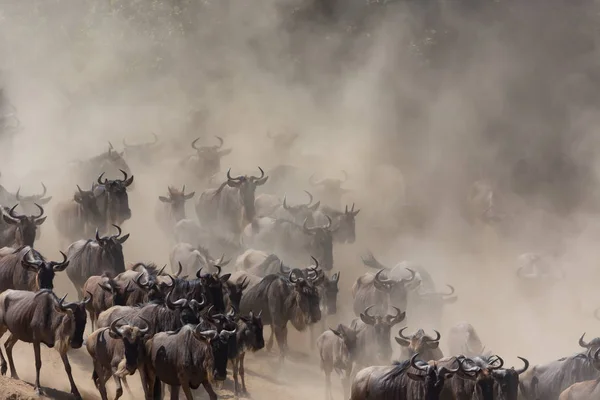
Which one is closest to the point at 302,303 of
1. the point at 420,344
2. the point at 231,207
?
the point at 420,344

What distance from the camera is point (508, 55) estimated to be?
34.0m

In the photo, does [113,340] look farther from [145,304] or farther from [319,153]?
[319,153]

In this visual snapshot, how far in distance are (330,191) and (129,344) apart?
46.7ft

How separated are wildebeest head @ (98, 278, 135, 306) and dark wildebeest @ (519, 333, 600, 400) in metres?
6.19

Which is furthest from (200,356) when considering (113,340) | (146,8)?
(146,8)

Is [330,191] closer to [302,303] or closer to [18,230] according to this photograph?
[302,303]

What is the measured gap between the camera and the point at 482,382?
44.5 ft

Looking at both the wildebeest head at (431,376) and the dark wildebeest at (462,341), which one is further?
the dark wildebeest at (462,341)

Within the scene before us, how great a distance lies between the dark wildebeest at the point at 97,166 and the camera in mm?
25984

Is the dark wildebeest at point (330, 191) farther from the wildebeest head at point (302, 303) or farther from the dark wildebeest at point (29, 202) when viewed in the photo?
the wildebeest head at point (302, 303)

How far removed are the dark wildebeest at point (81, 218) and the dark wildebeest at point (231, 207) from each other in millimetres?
2800

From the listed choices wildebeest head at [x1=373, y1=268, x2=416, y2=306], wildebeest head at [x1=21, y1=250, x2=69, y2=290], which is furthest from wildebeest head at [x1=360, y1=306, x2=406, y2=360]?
wildebeest head at [x1=21, y1=250, x2=69, y2=290]

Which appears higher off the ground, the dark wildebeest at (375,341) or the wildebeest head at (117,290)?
the wildebeest head at (117,290)

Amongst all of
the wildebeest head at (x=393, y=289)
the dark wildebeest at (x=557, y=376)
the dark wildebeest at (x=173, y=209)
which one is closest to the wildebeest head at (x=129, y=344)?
the dark wildebeest at (x=557, y=376)
